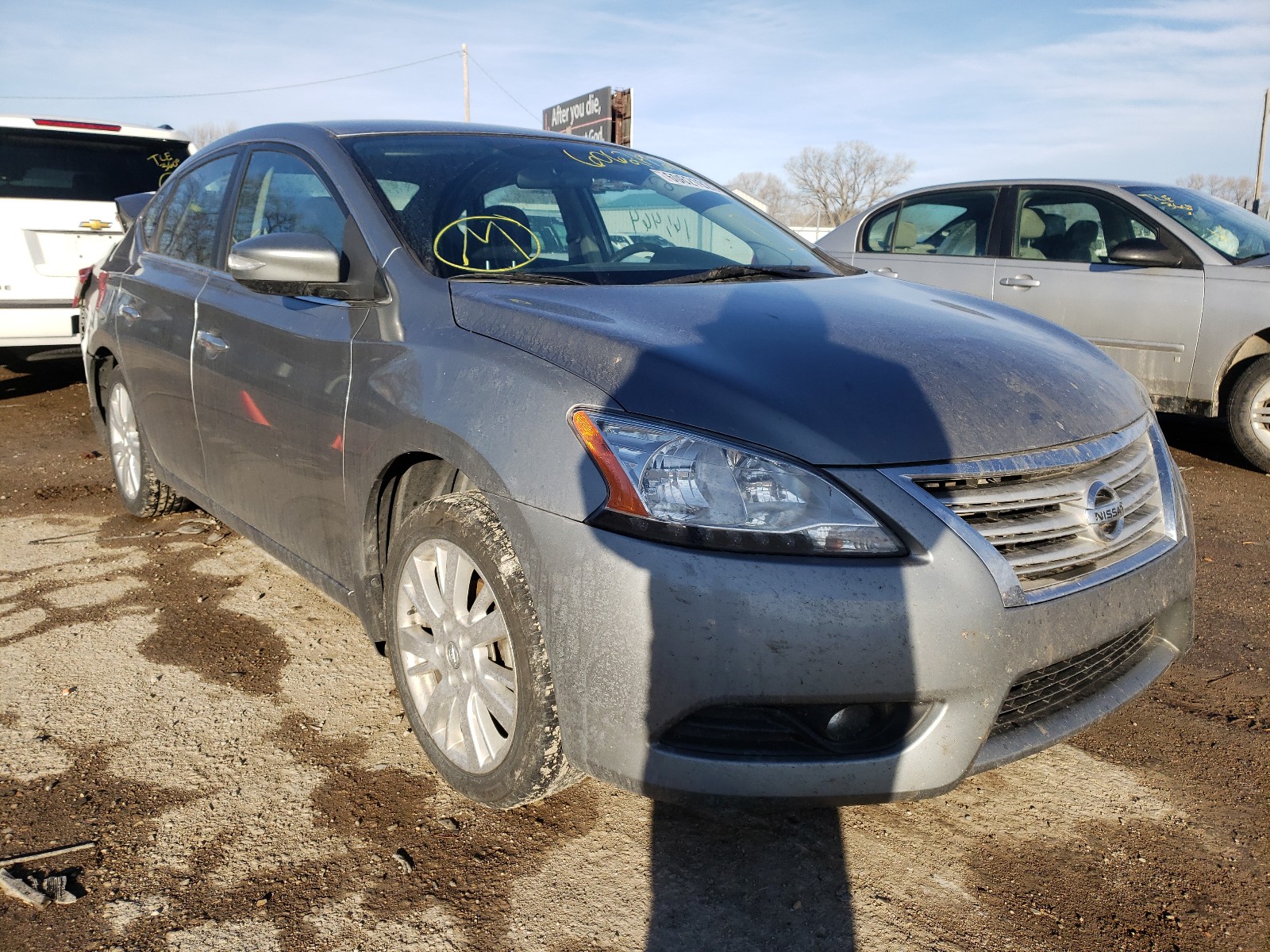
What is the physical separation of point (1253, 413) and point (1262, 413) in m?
0.04

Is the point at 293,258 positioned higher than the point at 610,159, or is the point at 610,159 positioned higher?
the point at 610,159

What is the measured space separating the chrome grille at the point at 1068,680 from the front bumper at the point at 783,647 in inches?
2.3

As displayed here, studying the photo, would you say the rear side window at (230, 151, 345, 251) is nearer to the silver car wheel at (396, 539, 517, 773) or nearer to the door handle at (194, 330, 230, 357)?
the door handle at (194, 330, 230, 357)

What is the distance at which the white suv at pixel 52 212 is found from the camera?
22.7 ft

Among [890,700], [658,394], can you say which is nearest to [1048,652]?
[890,700]

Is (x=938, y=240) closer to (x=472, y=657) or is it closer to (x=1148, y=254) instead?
(x=1148, y=254)

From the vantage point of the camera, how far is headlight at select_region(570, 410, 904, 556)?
Result: 1890 mm

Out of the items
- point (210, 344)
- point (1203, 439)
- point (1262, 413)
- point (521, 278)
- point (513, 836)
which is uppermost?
point (521, 278)

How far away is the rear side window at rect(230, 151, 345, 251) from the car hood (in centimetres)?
67

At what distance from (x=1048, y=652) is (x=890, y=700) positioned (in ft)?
1.17

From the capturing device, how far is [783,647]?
1.84 metres

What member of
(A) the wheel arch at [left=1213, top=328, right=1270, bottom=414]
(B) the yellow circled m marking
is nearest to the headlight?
(B) the yellow circled m marking

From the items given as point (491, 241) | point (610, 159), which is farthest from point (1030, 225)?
point (491, 241)

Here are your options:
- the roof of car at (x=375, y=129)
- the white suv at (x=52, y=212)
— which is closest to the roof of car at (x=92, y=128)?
the white suv at (x=52, y=212)
